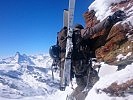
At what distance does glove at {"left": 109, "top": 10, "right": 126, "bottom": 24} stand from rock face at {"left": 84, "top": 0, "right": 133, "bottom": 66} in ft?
2.59

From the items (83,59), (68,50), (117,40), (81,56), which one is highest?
(117,40)

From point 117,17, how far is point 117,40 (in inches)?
81.8

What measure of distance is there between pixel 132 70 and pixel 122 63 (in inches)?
89.8

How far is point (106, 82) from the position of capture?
34.3 ft

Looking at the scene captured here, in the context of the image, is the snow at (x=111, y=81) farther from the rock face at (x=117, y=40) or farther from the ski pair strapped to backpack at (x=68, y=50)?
the ski pair strapped to backpack at (x=68, y=50)

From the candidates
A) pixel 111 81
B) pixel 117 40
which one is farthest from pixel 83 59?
pixel 111 81

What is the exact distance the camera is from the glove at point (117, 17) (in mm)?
12180

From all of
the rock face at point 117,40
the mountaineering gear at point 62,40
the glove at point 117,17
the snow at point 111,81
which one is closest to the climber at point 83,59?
the mountaineering gear at point 62,40

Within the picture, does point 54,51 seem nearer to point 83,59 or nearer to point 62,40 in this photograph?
point 62,40

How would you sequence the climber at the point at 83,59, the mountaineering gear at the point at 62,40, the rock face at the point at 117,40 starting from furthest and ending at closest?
the mountaineering gear at the point at 62,40, the climber at the point at 83,59, the rock face at the point at 117,40

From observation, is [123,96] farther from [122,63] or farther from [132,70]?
[122,63]

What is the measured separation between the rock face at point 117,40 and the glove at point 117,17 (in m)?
0.79

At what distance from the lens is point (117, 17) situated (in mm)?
12398

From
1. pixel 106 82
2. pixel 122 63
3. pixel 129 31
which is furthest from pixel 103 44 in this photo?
pixel 106 82
